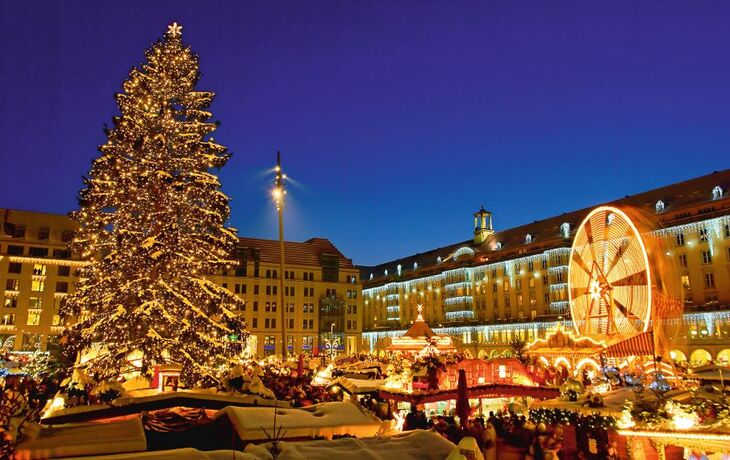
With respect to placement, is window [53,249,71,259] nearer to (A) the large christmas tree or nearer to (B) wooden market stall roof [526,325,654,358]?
(A) the large christmas tree

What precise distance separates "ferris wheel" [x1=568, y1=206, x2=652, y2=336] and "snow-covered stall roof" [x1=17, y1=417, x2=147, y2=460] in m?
20.3

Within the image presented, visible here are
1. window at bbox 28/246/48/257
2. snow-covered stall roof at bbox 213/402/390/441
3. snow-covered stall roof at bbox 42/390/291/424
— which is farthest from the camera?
window at bbox 28/246/48/257

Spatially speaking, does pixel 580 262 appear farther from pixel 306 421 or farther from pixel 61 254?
pixel 61 254

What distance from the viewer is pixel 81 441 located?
688cm

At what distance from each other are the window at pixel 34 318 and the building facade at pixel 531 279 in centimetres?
5221

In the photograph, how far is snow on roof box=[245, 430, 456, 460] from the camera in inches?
258

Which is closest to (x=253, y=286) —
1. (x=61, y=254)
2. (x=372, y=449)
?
(x=61, y=254)

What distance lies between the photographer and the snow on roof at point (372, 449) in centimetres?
656

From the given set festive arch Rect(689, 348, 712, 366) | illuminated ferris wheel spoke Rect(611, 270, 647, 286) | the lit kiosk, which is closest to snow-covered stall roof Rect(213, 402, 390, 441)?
illuminated ferris wheel spoke Rect(611, 270, 647, 286)

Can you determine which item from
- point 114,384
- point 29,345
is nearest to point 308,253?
point 29,345

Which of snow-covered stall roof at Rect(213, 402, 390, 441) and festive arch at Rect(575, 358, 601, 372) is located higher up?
festive arch at Rect(575, 358, 601, 372)

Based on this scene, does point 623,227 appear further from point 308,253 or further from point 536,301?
point 308,253

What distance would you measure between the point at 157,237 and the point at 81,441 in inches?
454

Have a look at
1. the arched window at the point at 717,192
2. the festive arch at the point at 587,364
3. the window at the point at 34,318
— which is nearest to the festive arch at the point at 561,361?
the festive arch at the point at 587,364
